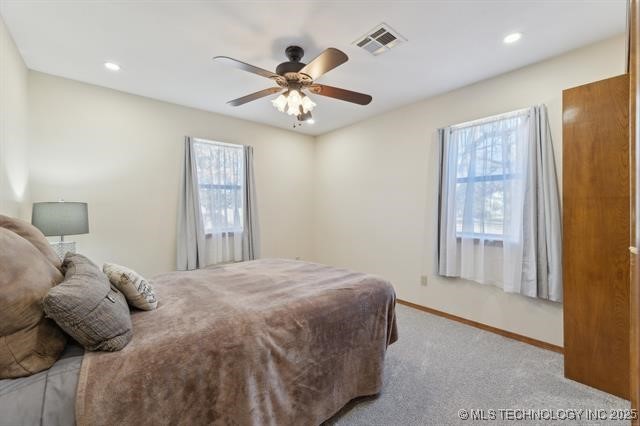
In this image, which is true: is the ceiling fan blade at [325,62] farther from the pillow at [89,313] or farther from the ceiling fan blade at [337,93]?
the pillow at [89,313]

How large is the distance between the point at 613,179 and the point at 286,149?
153 inches

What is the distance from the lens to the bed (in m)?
0.99

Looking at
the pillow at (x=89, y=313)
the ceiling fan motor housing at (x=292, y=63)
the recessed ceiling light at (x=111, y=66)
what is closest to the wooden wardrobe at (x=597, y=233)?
the ceiling fan motor housing at (x=292, y=63)

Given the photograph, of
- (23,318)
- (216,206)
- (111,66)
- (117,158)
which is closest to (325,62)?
(23,318)

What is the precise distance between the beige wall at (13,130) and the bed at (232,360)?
54.7 inches

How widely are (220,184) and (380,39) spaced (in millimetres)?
2686

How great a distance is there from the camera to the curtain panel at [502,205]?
8.15ft

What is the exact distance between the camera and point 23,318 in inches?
39.0

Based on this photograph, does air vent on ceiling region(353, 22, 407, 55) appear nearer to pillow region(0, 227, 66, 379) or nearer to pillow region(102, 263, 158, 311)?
pillow region(102, 263, 158, 311)

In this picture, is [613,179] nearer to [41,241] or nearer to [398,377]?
[398,377]

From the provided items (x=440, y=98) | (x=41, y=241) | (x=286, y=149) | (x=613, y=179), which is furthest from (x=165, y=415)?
(x=286, y=149)

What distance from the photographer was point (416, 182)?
358cm

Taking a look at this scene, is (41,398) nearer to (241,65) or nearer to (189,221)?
(241,65)

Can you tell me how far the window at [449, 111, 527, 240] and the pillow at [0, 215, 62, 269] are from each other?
3.38 meters
